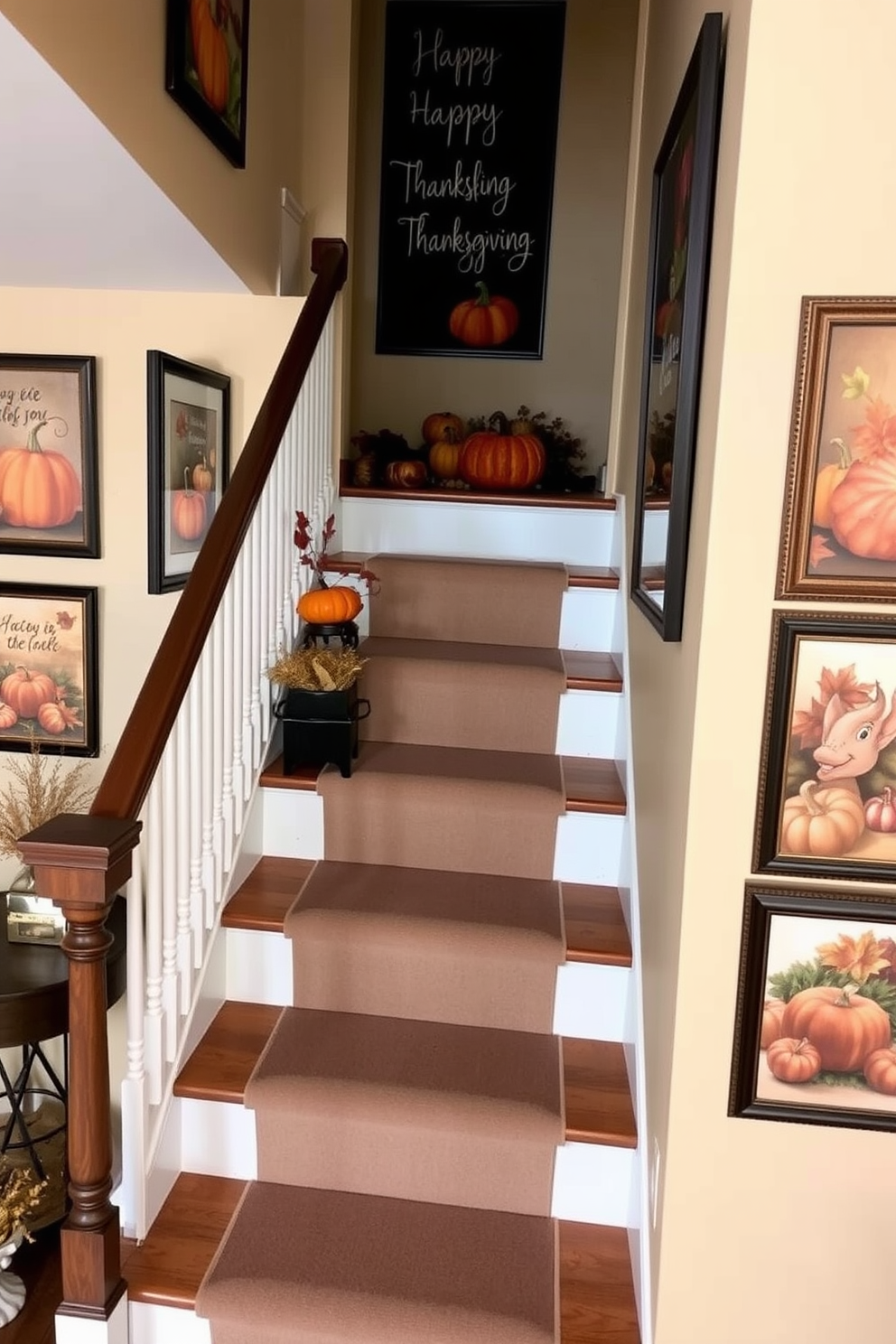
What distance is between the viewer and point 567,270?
367 cm

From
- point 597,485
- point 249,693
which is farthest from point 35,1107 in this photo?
point 597,485

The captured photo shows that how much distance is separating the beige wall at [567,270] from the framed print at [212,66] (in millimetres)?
1507

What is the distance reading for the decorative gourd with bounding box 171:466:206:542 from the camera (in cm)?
241

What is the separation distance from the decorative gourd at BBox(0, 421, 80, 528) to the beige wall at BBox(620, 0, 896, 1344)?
1703 mm

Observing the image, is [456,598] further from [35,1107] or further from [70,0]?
[35,1107]

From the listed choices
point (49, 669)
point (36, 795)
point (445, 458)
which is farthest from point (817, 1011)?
point (445, 458)

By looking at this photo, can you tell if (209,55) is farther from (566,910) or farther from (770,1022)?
(770,1022)

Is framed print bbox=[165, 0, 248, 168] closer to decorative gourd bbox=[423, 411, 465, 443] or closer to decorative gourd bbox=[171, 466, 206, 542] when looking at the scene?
decorative gourd bbox=[171, 466, 206, 542]

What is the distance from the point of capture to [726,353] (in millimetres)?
1217

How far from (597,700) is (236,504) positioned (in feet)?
3.41

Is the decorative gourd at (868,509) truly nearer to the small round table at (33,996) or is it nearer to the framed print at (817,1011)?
the framed print at (817,1011)

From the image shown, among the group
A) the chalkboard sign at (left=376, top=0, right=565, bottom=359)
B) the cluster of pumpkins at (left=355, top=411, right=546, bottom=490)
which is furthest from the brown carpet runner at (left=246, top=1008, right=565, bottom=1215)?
the chalkboard sign at (left=376, top=0, right=565, bottom=359)

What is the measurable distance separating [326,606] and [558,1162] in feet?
→ 4.26

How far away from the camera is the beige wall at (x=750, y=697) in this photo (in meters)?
1.16
